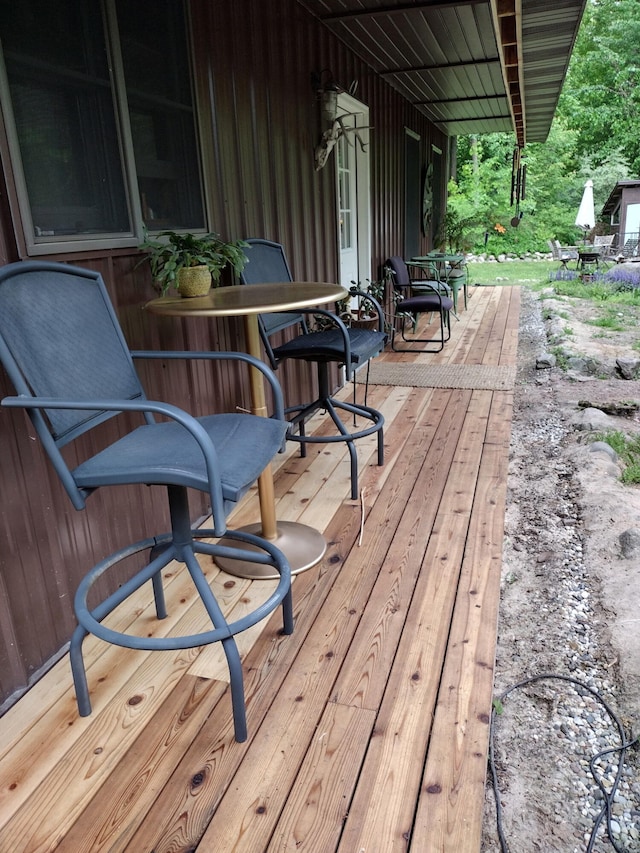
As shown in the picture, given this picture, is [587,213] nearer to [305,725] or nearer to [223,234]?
[223,234]

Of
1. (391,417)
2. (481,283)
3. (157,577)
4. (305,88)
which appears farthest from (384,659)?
(481,283)

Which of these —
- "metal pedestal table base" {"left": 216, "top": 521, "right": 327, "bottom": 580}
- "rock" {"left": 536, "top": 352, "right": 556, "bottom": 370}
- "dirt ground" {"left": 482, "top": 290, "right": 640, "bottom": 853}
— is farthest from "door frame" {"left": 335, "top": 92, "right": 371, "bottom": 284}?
"metal pedestal table base" {"left": 216, "top": 521, "right": 327, "bottom": 580}

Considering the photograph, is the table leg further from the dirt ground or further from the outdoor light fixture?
the outdoor light fixture

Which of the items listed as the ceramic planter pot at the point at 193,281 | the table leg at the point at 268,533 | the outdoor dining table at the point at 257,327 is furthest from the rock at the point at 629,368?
the ceramic planter pot at the point at 193,281

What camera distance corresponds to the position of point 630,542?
7.08ft

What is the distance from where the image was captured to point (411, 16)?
352cm

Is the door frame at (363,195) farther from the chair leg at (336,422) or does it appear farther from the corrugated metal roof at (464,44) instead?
the chair leg at (336,422)

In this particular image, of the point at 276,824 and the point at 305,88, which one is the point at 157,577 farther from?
the point at 305,88

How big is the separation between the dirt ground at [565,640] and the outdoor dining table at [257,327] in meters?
0.70

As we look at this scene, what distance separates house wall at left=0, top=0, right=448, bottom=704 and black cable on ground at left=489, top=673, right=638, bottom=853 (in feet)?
3.84

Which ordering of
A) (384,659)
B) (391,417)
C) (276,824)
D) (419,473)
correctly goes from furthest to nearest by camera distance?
(391,417) → (419,473) → (384,659) → (276,824)

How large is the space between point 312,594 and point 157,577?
1.60 feet

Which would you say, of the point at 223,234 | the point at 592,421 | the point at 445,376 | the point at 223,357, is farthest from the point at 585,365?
the point at 223,357

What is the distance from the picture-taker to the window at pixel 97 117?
1.62 m
